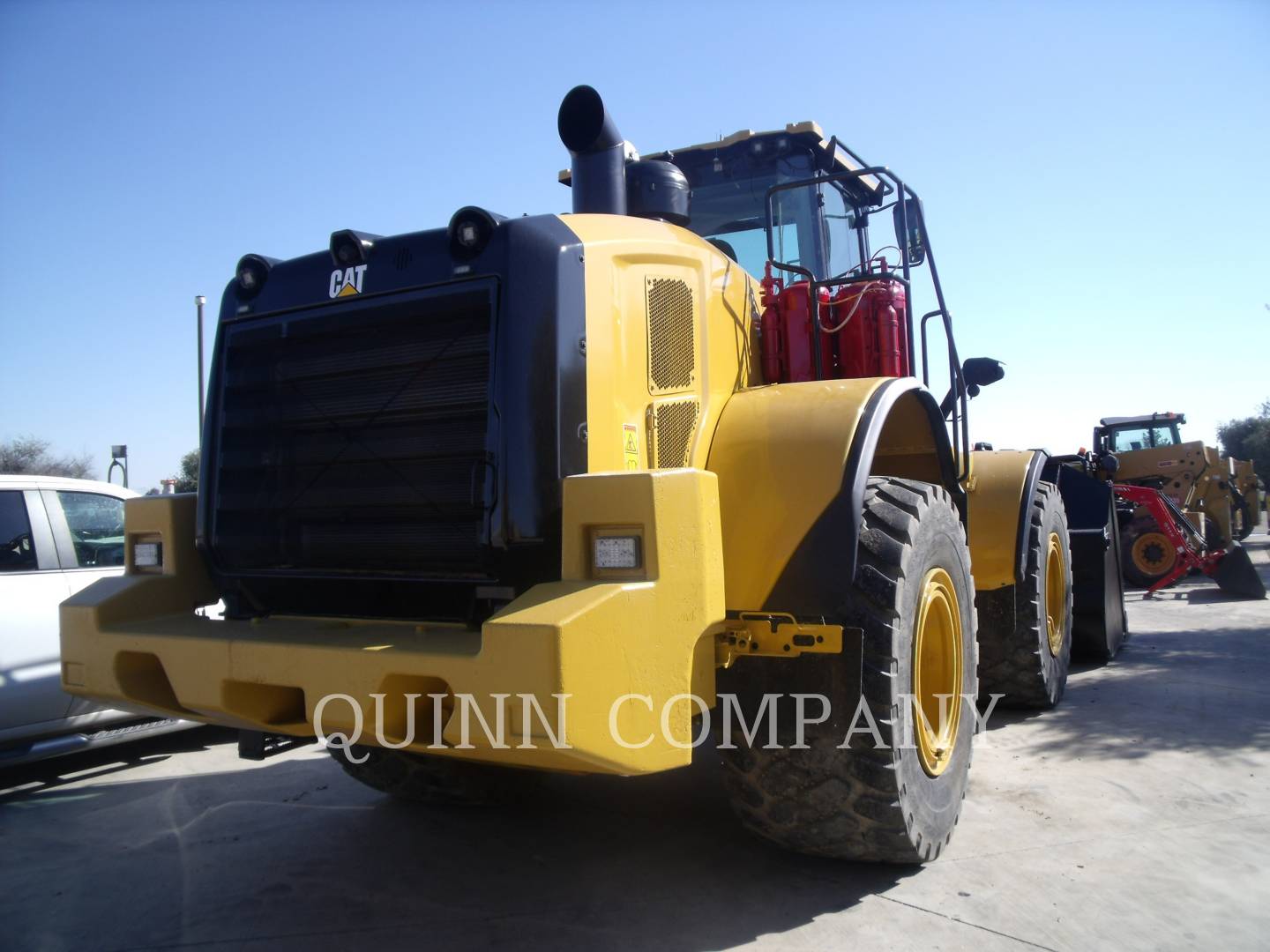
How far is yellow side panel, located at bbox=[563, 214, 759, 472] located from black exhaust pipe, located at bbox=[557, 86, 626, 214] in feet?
1.07

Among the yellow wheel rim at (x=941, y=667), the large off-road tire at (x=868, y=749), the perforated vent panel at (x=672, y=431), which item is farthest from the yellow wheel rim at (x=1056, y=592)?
the perforated vent panel at (x=672, y=431)

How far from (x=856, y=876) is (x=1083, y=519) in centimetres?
497

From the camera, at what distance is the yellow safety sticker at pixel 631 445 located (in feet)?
9.58

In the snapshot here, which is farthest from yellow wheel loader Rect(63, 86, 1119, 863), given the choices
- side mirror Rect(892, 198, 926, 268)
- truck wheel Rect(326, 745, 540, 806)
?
truck wheel Rect(326, 745, 540, 806)

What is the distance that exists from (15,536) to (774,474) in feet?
14.3

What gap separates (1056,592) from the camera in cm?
622

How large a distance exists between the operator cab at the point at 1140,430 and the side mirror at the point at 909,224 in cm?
1551

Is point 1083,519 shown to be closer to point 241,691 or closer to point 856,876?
point 856,876

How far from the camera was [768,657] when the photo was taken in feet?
9.78

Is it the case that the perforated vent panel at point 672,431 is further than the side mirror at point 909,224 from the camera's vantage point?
No

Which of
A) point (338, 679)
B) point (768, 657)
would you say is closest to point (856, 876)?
point (768, 657)

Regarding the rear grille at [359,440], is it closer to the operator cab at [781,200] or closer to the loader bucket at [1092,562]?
the operator cab at [781,200]

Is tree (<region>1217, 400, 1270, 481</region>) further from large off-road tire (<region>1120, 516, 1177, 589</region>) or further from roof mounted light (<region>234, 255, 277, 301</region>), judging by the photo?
roof mounted light (<region>234, 255, 277, 301</region>)

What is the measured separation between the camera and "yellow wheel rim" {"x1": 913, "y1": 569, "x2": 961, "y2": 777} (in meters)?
3.47
